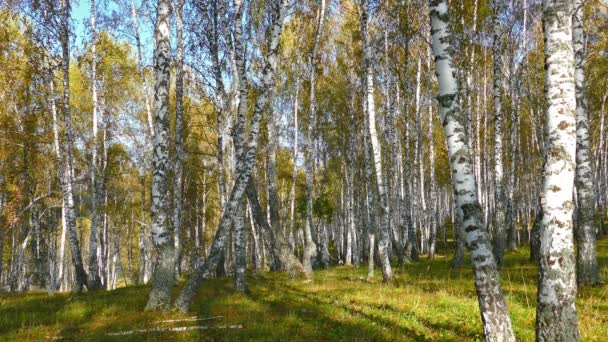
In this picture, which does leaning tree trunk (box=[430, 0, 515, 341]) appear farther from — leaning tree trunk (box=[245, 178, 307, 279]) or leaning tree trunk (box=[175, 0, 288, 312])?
leaning tree trunk (box=[245, 178, 307, 279])

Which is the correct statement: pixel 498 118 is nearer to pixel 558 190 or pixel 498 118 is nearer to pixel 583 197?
pixel 583 197

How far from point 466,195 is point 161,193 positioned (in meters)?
6.90

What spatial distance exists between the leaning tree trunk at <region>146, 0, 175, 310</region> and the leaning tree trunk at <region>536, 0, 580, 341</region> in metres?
7.36

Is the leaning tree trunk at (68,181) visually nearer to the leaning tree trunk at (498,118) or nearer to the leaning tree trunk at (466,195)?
the leaning tree trunk at (466,195)

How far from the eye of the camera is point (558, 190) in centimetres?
471

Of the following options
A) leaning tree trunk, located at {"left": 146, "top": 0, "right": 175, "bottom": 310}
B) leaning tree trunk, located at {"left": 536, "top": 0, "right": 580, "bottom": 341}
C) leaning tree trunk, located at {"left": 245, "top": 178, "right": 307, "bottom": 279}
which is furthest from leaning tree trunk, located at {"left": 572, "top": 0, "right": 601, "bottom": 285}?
leaning tree trunk, located at {"left": 146, "top": 0, "right": 175, "bottom": 310}

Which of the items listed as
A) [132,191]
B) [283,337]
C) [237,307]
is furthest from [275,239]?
[132,191]

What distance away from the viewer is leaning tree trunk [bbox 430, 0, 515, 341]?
4.75 m

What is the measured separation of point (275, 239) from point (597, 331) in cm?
1025

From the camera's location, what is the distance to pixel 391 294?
976 centimetres

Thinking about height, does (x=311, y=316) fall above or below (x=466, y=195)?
below

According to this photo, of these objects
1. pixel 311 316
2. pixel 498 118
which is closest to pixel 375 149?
pixel 498 118

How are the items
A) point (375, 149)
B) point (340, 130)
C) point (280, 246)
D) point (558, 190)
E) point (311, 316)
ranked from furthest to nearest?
point (340, 130) < point (280, 246) < point (375, 149) < point (311, 316) < point (558, 190)

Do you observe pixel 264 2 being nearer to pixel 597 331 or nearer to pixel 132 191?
pixel 597 331
